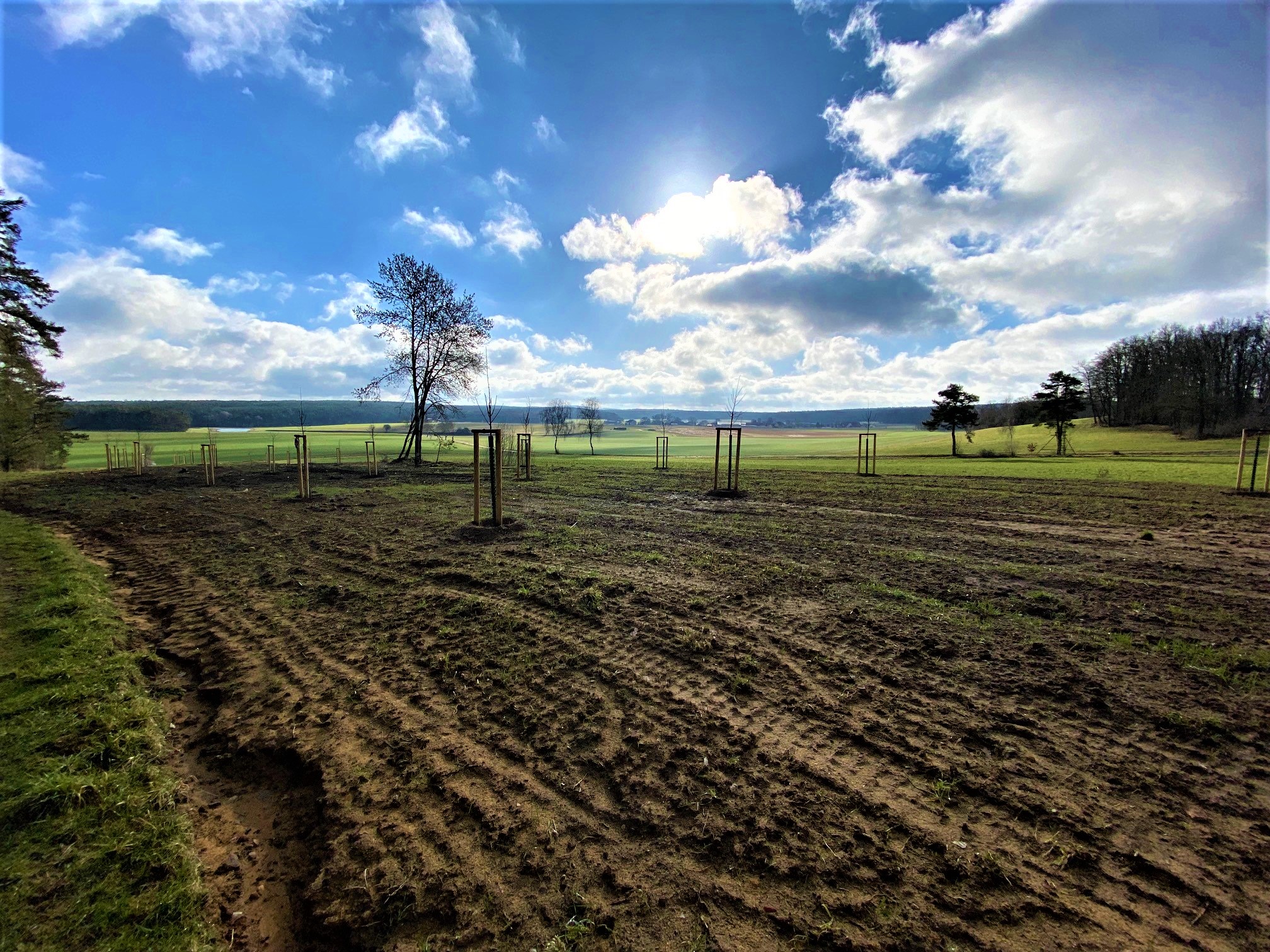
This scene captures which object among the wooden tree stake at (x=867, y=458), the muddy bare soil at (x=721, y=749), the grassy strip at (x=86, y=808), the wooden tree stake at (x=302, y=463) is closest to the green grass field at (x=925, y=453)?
the wooden tree stake at (x=867, y=458)

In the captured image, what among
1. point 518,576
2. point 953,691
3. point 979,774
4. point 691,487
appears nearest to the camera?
point 979,774

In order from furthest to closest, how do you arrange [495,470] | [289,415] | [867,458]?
[289,415] → [867,458] → [495,470]

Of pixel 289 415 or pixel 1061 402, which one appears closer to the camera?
pixel 1061 402

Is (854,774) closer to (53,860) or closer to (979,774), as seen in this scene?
(979,774)

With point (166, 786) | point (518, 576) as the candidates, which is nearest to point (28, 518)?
point (518, 576)

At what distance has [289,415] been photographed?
11056cm

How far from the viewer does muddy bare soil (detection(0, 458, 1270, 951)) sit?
2.36 m

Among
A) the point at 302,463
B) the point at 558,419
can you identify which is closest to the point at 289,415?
the point at 558,419

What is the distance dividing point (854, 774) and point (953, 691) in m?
1.62

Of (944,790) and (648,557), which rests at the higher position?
(648,557)

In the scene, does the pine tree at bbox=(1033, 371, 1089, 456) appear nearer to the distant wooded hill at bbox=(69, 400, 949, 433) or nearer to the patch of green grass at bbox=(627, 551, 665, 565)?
the distant wooded hill at bbox=(69, 400, 949, 433)

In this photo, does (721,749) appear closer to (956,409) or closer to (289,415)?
(956,409)

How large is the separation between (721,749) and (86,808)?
3.86 metres

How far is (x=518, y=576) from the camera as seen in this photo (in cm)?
723
